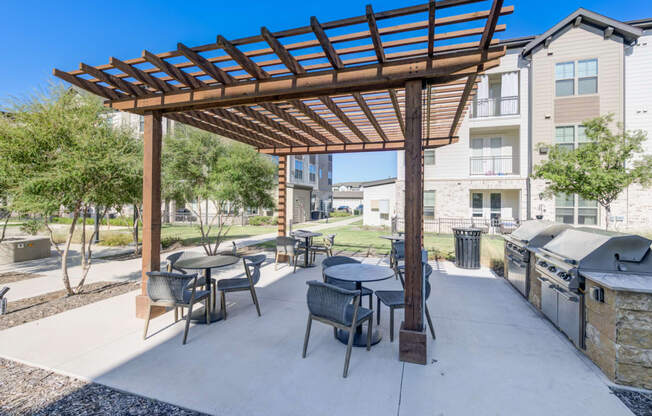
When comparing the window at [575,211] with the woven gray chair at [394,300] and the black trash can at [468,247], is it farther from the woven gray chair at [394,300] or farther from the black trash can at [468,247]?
the woven gray chair at [394,300]

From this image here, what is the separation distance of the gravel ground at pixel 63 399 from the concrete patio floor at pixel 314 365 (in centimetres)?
11

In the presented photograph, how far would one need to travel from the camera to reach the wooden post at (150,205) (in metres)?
4.56

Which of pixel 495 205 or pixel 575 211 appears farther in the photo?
pixel 495 205

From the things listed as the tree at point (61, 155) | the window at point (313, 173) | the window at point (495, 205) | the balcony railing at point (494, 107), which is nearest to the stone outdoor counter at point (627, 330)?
the tree at point (61, 155)

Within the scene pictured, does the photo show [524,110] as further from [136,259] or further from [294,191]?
[136,259]

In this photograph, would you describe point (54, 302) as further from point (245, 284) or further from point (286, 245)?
point (286, 245)

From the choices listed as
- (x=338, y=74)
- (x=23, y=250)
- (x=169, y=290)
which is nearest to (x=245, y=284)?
(x=169, y=290)

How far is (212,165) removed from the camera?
8.33 meters

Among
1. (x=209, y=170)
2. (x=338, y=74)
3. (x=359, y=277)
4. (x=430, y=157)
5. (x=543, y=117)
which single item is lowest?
(x=359, y=277)

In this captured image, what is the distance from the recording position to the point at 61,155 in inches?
183

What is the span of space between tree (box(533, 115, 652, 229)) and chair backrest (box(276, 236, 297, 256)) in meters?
7.56

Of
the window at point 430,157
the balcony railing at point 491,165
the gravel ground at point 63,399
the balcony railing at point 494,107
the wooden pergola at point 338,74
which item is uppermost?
the balcony railing at point 494,107

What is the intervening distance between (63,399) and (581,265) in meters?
5.60

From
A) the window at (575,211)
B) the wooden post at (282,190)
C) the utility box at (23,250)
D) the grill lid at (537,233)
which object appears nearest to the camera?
the grill lid at (537,233)
